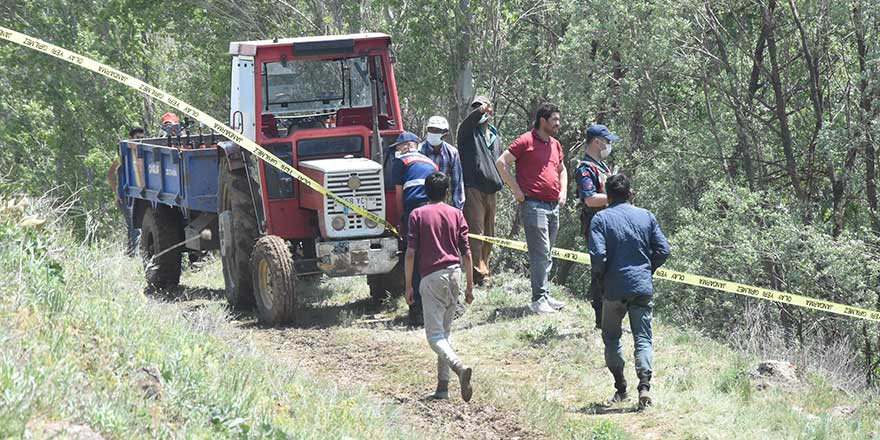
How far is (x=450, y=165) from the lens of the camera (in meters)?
11.2

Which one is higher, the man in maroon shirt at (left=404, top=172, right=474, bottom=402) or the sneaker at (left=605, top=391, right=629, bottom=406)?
the man in maroon shirt at (left=404, top=172, right=474, bottom=402)

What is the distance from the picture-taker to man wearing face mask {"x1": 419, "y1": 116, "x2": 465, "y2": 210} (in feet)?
36.3

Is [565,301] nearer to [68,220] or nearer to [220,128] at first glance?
[220,128]

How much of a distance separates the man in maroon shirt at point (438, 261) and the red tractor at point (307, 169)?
2.81 metres

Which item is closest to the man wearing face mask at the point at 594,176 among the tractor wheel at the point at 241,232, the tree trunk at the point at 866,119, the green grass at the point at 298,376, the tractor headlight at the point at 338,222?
the green grass at the point at 298,376

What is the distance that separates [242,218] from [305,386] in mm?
4486

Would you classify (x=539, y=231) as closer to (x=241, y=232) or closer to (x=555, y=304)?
(x=555, y=304)

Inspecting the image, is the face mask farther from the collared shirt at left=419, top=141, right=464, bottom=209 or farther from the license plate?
the license plate

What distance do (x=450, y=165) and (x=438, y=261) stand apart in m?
3.00

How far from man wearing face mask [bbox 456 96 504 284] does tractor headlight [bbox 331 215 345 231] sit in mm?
1235

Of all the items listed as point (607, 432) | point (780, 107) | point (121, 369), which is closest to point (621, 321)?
point (607, 432)

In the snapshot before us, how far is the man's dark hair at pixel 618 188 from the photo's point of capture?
8297 mm

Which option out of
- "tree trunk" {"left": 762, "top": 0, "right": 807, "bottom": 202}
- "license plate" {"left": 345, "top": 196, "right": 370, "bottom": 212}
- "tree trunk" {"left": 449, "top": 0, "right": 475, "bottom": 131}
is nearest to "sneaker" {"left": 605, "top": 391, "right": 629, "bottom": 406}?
"license plate" {"left": 345, "top": 196, "right": 370, "bottom": 212}

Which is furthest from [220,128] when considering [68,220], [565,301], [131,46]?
[131,46]
